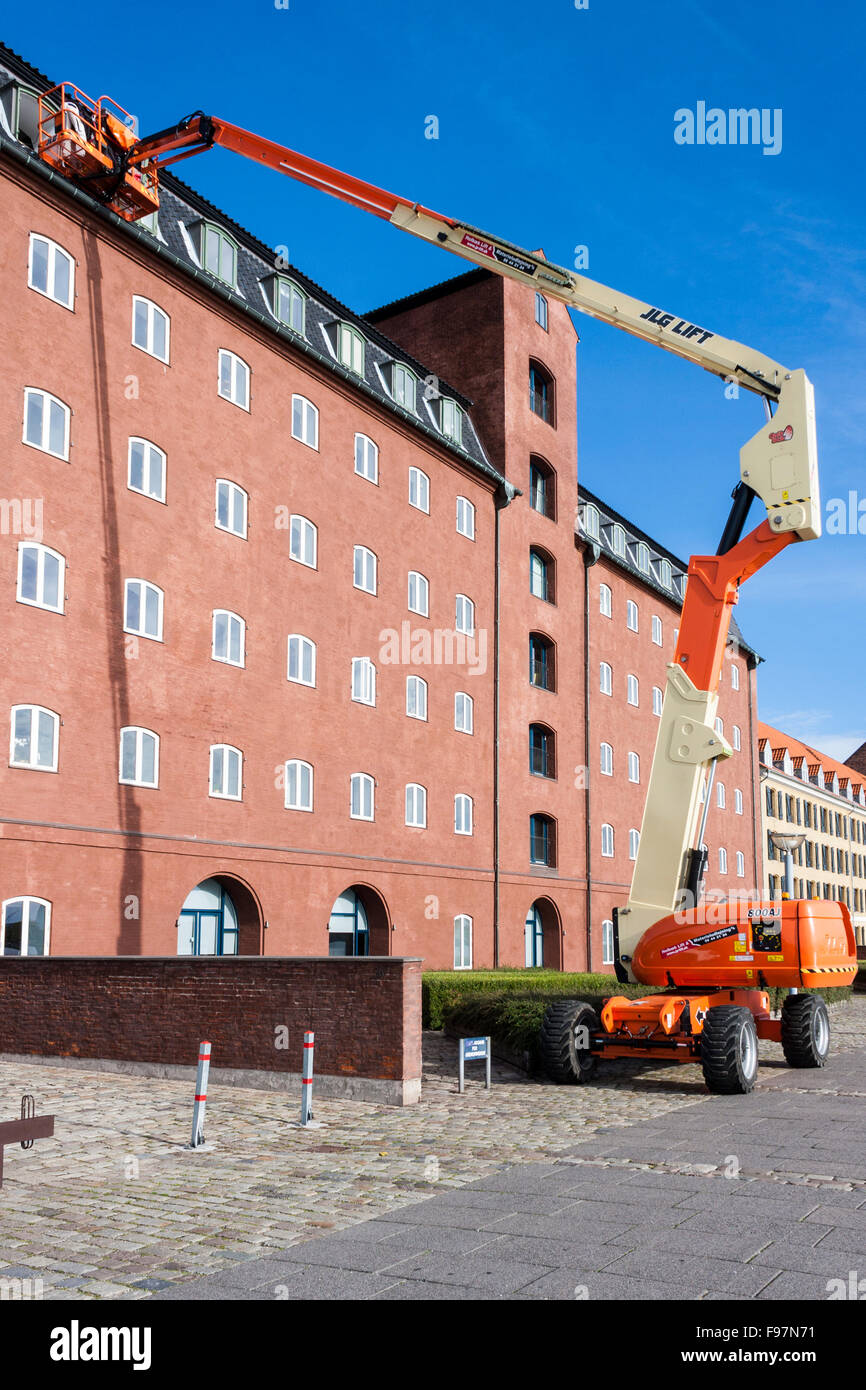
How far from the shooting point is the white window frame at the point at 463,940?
33.2 m

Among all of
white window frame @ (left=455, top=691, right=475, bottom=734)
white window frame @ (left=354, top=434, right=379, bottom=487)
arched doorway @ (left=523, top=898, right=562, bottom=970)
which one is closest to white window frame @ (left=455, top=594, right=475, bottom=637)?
white window frame @ (left=455, top=691, right=475, bottom=734)

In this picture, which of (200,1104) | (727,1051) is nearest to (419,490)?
(727,1051)

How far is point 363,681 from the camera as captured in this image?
1195 inches

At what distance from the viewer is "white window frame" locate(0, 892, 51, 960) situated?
2006 centimetres

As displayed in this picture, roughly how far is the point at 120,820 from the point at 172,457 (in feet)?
25.4

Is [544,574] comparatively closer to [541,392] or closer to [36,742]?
[541,392]

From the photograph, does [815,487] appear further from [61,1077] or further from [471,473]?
[471,473]

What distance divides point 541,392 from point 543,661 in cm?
942

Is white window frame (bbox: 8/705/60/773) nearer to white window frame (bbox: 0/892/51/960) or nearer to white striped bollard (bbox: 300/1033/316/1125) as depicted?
white window frame (bbox: 0/892/51/960)

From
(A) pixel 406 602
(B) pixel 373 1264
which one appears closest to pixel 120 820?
(A) pixel 406 602

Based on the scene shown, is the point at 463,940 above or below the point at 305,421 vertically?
below

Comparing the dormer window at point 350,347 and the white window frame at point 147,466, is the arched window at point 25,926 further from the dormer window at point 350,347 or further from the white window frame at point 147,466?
the dormer window at point 350,347

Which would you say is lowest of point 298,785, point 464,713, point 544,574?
point 298,785

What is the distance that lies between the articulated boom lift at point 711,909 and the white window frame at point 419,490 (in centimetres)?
1567
